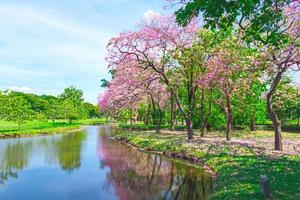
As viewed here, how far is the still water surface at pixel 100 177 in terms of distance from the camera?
1897 cm

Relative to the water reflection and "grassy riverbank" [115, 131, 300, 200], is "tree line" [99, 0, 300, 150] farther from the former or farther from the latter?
the water reflection

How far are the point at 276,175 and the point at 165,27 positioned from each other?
21851 mm

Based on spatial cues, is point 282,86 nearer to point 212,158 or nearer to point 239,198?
point 212,158

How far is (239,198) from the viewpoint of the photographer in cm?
1382

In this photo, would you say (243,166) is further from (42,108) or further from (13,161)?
(42,108)

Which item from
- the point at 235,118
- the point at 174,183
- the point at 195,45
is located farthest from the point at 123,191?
the point at 235,118

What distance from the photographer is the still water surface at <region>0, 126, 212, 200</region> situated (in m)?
19.0

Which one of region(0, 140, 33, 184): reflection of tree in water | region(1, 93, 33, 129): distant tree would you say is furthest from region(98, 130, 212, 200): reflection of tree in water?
region(1, 93, 33, 129): distant tree

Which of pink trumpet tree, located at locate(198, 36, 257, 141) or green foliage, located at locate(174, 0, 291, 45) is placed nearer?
green foliage, located at locate(174, 0, 291, 45)

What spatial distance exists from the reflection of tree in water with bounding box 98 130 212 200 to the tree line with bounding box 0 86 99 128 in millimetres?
37557

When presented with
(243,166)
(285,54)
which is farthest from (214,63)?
(243,166)

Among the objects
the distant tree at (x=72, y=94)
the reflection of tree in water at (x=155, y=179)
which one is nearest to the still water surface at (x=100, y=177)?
the reflection of tree in water at (x=155, y=179)

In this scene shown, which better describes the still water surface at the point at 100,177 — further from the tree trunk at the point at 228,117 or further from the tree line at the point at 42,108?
the tree line at the point at 42,108

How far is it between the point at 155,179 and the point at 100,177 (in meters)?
3.95
